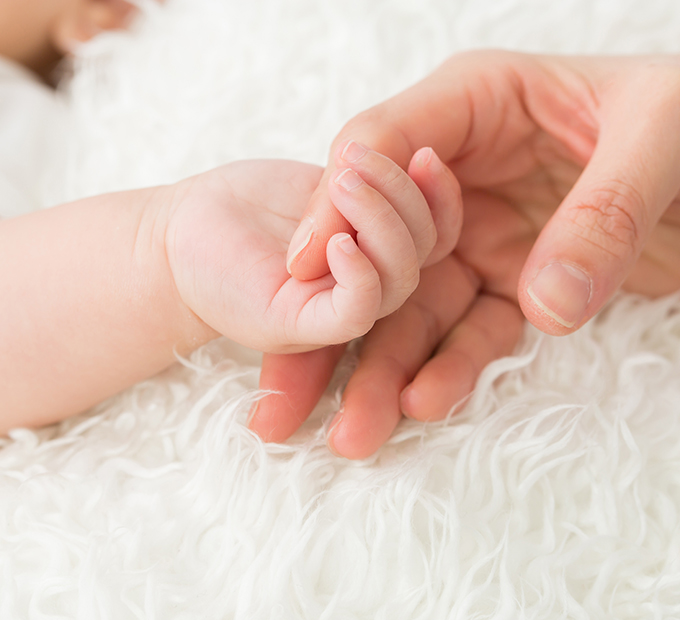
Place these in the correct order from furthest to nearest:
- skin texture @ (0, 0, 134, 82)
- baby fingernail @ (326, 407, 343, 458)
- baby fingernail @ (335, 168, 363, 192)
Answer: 1. skin texture @ (0, 0, 134, 82)
2. baby fingernail @ (326, 407, 343, 458)
3. baby fingernail @ (335, 168, 363, 192)

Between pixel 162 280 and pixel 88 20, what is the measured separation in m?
0.84

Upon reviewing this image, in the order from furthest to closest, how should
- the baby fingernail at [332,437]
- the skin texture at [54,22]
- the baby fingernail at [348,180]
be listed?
the skin texture at [54,22]
the baby fingernail at [332,437]
the baby fingernail at [348,180]

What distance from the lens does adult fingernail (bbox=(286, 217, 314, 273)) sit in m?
0.50

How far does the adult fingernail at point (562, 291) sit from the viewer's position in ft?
1.75

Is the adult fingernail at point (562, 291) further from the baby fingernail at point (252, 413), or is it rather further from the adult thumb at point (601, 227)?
the baby fingernail at point (252, 413)

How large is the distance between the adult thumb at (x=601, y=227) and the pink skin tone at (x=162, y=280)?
10 centimetres

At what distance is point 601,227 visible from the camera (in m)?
0.56

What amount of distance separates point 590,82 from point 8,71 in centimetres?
102

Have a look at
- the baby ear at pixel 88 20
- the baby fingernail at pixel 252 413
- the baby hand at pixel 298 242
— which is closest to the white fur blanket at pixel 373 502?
the baby fingernail at pixel 252 413


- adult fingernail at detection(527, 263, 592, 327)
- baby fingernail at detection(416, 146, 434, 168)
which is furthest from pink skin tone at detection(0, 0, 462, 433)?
adult fingernail at detection(527, 263, 592, 327)

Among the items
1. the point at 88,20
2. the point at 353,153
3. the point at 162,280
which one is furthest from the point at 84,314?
the point at 88,20

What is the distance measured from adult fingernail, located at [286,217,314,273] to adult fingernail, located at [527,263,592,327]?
205mm

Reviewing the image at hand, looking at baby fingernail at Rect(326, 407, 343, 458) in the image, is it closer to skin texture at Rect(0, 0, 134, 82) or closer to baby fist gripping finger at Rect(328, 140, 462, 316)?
baby fist gripping finger at Rect(328, 140, 462, 316)

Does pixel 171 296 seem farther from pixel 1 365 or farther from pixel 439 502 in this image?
pixel 439 502
